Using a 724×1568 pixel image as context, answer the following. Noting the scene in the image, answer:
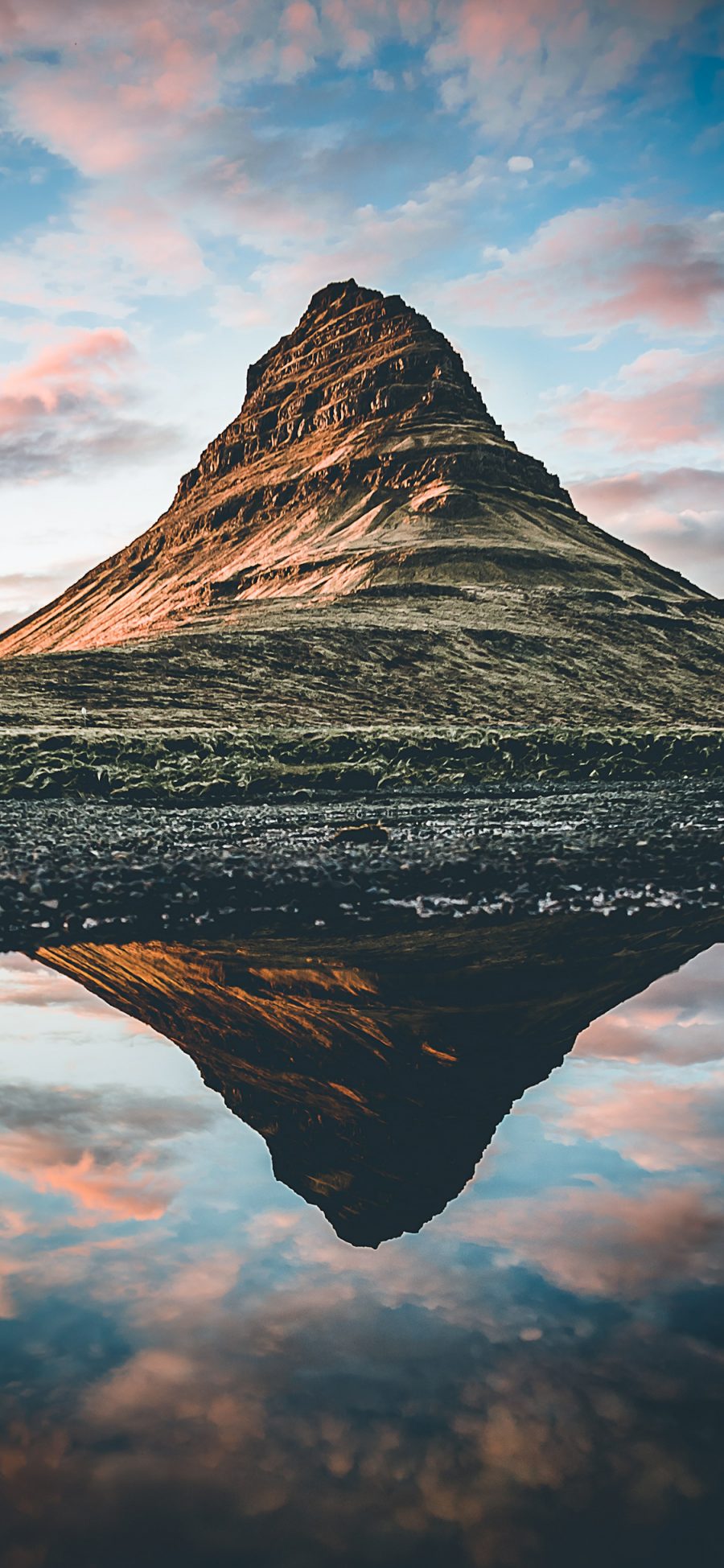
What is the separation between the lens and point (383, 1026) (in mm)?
12344

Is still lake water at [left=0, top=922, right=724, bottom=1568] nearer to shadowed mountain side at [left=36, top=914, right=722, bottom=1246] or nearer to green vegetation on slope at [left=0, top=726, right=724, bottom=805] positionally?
shadowed mountain side at [left=36, top=914, right=722, bottom=1246]

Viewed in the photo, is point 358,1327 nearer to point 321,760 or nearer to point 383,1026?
point 383,1026

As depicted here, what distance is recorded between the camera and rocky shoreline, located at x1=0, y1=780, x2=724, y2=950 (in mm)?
20016

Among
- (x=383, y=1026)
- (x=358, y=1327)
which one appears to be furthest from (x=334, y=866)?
(x=358, y=1327)

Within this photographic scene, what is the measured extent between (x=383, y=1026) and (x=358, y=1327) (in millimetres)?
6473

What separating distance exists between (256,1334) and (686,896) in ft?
59.3

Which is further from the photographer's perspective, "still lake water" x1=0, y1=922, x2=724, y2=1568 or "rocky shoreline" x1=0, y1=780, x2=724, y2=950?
"rocky shoreline" x1=0, y1=780, x2=724, y2=950

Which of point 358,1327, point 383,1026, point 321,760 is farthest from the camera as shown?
point 321,760

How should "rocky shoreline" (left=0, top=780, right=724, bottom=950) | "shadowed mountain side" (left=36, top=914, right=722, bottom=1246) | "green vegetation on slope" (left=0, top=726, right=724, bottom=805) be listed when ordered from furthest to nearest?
"green vegetation on slope" (left=0, top=726, right=724, bottom=805) < "rocky shoreline" (left=0, top=780, right=724, bottom=950) < "shadowed mountain side" (left=36, top=914, right=722, bottom=1246)

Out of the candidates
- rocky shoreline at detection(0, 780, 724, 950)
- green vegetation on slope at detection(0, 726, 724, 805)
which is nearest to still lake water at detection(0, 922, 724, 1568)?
rocky shoreline at detection(0, 780, 724, 950)

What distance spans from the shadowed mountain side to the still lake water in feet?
0.23

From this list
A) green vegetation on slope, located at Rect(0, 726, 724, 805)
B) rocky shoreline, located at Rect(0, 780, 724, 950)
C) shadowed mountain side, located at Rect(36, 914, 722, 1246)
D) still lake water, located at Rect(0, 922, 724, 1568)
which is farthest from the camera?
green vegetation on slope, located at Rect(0, 726, 724, 805)

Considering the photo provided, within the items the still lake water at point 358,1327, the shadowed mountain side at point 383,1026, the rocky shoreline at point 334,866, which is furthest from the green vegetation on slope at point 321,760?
the still lake water at point 358,1327

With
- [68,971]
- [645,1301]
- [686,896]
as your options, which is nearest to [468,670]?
[686,896]
